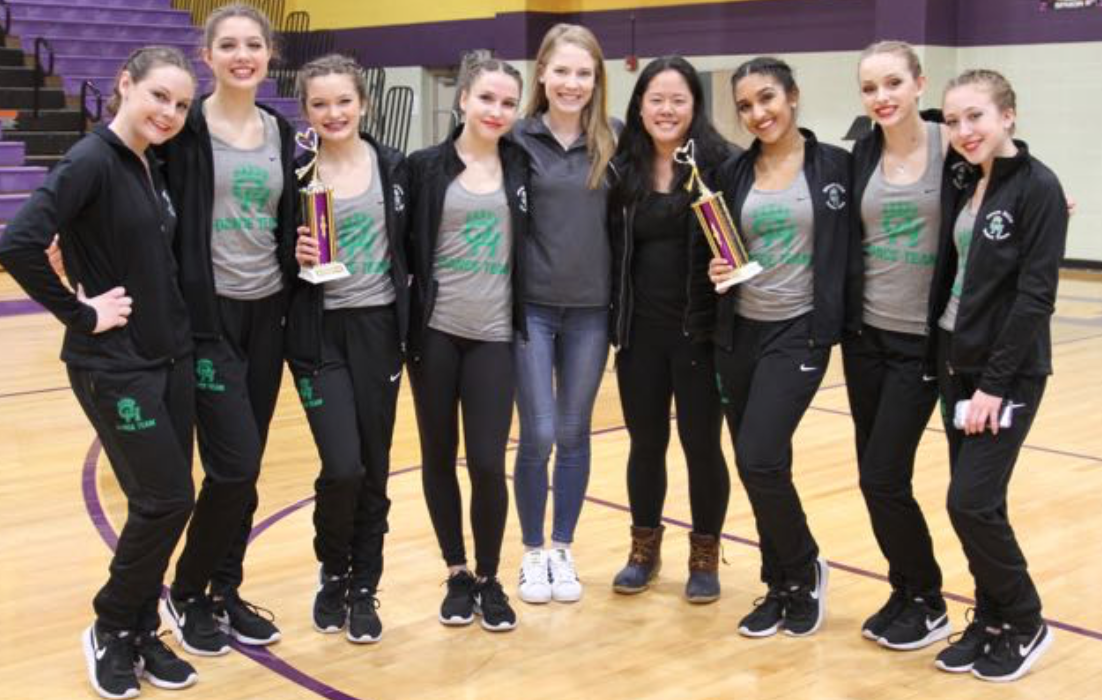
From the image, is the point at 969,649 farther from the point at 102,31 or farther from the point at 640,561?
the point at 102,31

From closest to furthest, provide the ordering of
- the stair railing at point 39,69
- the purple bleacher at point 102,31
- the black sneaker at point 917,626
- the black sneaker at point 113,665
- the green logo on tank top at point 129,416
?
1. the green logo on tank top at point 129,416
2. the black sneaker at point 113,665
3. the black sneaker at point 917,626
4. the stair railing at point 39,69
5. the purple bleacher at point 102,31

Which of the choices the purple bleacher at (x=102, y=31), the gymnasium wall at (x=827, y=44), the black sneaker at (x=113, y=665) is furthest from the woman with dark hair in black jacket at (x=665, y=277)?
the purple bleacher at (x=102, y=31)

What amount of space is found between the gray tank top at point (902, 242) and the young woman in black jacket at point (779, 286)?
3.2 inches

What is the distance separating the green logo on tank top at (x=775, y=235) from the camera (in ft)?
12.1

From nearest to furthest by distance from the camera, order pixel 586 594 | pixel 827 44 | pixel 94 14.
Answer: pixel 586 594 → pixel 827 44 → pixel 94 14

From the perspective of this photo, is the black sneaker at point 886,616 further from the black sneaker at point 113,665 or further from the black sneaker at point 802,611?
the black sneaker at point 113,665

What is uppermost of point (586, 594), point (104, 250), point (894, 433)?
point (104, 250)

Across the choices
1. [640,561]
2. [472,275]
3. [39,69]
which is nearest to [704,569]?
[640,561]

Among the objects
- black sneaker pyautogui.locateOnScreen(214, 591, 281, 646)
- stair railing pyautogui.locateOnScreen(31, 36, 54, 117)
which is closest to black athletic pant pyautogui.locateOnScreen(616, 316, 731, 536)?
black sneaker pyautogui.locateOnScreen(214, 591, 281, 646)

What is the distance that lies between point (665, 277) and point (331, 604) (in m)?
1.35

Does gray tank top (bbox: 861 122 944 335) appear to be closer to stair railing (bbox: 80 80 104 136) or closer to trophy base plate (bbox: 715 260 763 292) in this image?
trophy base plate (bbox: 715 260 763 292)

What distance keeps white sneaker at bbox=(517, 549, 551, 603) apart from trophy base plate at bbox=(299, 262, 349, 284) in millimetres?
1168

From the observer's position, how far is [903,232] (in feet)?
11.7

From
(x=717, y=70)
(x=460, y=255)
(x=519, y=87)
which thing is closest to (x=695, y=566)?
(x=460, y=255)
